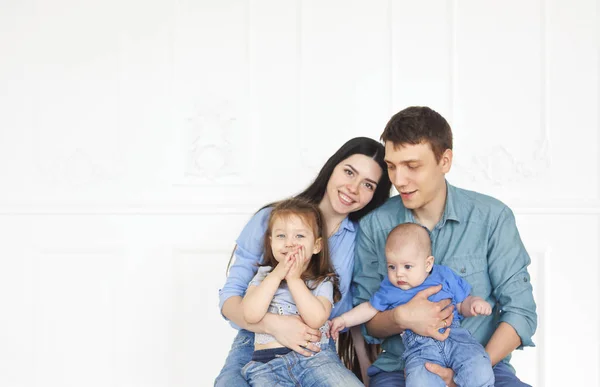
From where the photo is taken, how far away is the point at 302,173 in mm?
3932

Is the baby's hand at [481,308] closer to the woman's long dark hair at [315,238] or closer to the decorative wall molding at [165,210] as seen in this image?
the woman's long dark hair at [315,238]

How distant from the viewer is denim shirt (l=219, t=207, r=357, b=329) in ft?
8.77

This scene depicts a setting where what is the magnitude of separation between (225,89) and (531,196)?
5.95 feet

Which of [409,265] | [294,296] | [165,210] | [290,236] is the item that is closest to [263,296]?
[294,296]

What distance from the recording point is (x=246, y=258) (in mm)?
2701

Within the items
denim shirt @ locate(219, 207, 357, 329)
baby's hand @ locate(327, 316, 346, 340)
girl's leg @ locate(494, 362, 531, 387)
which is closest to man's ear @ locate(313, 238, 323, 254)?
denim shirt @ locate(219, 207, 357, 329)

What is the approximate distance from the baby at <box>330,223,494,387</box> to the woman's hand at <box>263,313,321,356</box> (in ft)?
0.48

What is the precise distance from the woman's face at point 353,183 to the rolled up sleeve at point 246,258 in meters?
0.28

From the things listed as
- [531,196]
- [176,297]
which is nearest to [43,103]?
[176,297]

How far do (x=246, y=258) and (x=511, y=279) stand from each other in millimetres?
975

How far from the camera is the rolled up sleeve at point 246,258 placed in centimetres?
265

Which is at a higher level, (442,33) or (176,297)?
(442,33)

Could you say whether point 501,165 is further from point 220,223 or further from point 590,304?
point 220,223

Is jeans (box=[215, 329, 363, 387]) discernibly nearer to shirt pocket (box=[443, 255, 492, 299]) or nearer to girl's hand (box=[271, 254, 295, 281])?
girl's hand (box=[271, 254, 295, 281])
